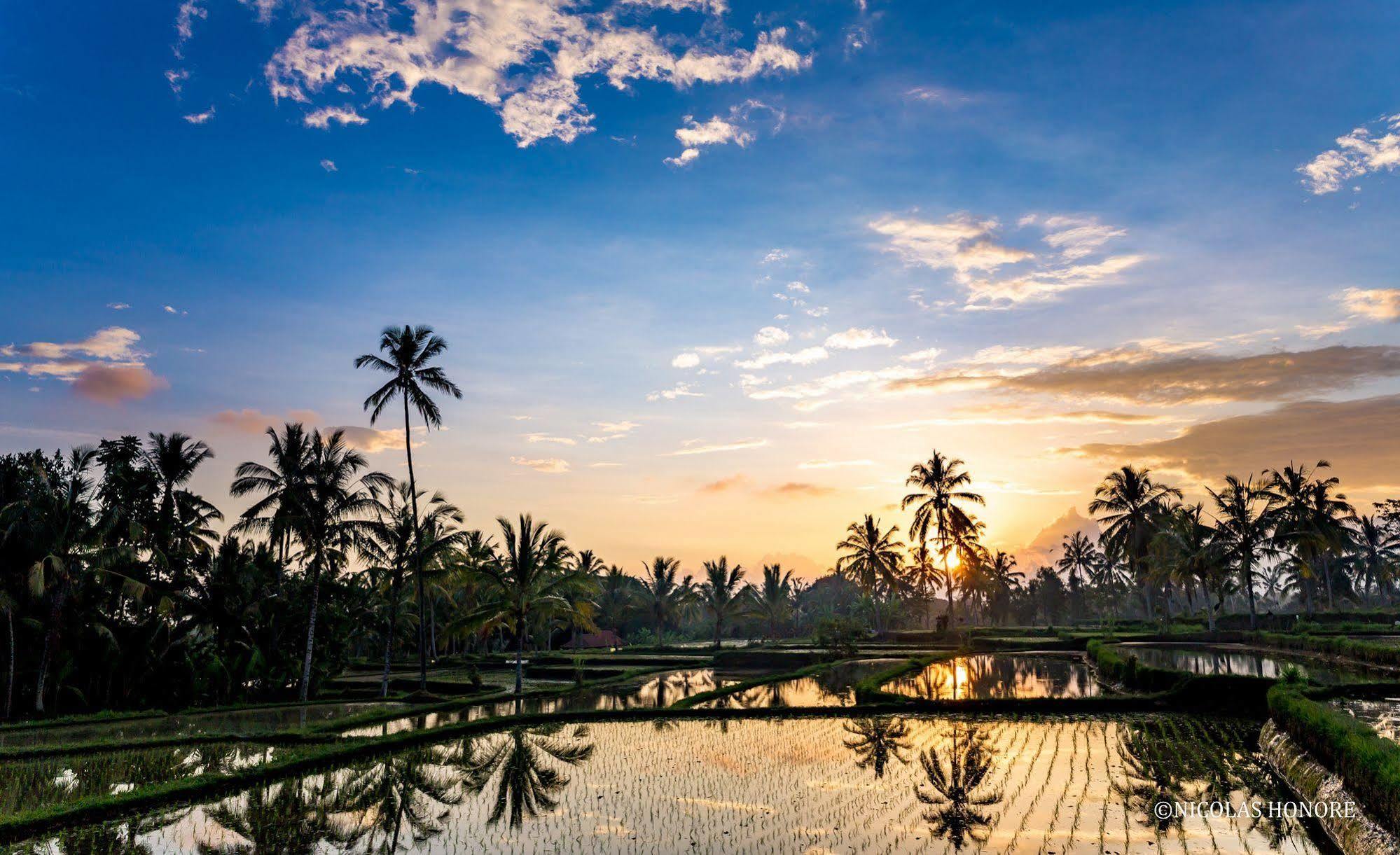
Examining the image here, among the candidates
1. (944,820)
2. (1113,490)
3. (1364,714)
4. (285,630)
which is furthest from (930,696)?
(1113,490)

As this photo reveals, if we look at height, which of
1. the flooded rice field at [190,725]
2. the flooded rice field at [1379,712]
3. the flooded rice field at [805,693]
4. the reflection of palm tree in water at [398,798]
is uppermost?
the flooded rice field at [1379,712]

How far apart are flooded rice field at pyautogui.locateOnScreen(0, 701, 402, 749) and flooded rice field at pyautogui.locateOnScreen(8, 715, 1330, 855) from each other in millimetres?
8639

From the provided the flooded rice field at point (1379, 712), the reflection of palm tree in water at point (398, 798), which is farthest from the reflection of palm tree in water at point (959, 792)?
the reflection of palm tree in water at point (398, 798)

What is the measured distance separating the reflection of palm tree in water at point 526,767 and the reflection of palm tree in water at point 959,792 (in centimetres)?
767

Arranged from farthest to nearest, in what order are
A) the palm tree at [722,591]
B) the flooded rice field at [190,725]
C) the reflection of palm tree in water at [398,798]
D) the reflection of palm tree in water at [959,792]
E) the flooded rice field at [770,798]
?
1. the palm tree at [722,591]
2. the flooded rice field at [190,725]
3. the reflection of palm tree in water at [398,798]
4. the reflection of palm tree in water at [959,792]
5. the flooded rice field at [770,798]

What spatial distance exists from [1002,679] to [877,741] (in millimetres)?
17689

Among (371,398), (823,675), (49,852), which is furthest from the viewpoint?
(823,675)

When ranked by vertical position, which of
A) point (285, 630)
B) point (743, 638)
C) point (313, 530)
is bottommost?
point (743, 638)

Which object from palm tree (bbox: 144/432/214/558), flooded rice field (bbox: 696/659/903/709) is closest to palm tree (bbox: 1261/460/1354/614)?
flooded rice field (bbox: 696/659/903/709)

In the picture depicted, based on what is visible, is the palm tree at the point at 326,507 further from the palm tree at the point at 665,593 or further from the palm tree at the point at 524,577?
the palm tree at the point at 665,593

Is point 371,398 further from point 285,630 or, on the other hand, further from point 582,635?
point 582,635

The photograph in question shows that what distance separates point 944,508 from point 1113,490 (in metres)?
15.0

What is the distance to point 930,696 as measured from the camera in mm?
31875

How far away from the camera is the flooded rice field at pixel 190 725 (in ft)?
81.4
